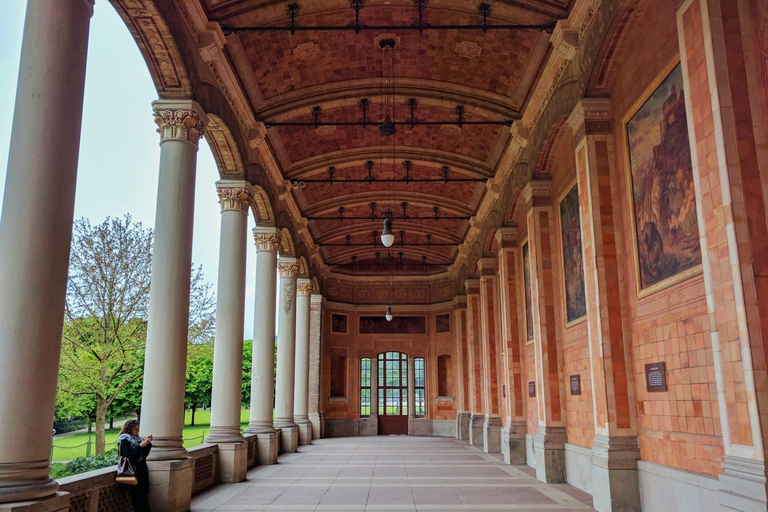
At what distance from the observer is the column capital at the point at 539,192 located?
1444cm

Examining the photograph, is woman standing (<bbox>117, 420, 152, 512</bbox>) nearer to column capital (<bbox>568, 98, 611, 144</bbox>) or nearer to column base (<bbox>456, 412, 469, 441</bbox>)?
column capital (<bbox>568, 98, 611, 144</bbox>)

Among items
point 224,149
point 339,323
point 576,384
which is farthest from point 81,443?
point 576,384

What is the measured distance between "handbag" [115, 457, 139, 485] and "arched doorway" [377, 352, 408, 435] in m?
25.7

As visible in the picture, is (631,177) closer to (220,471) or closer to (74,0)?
(74,0)

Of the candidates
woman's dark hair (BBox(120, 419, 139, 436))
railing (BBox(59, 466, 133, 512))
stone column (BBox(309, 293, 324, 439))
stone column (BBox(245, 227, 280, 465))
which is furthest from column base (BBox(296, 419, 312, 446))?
woman's dark hair (BBox(120, 419, 139, 436))

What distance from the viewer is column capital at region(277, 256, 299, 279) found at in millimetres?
22547

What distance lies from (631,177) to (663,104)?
1.45 meters

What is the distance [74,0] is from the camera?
21.8 feet

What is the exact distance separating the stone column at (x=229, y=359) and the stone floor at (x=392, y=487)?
626 millimetres

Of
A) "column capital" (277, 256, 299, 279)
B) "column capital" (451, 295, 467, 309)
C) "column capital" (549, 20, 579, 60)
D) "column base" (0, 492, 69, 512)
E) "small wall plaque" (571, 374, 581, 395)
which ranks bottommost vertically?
"column base" (0, 492, 69, 512)

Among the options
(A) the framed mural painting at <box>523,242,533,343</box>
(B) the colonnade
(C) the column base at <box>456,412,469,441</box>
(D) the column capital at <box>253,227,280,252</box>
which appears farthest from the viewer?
(C) the column base at <box>456,412,469,441</box>

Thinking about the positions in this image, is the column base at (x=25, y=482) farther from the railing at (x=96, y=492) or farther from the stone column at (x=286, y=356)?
the stone column at (x=286, y=356)

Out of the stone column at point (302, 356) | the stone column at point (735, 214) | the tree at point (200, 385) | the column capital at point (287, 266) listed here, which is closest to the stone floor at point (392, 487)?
the stone column at point (735, 214)

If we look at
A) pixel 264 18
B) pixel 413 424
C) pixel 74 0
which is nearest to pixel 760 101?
pixel 74 0
